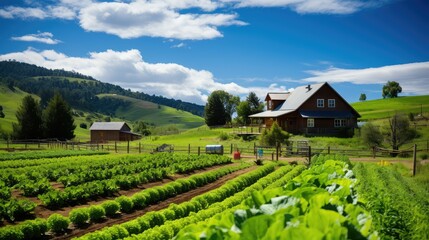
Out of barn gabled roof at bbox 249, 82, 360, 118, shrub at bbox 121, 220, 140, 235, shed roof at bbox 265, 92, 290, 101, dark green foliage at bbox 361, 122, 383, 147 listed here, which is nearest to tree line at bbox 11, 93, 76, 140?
barn gabled roof at bbox 249, 82, 360, 118

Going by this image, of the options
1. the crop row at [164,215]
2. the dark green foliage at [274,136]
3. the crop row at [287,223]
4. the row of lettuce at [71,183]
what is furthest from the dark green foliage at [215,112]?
the crop row at [287,223]

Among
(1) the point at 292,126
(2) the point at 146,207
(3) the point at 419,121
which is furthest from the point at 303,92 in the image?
(2) the point at 146,207

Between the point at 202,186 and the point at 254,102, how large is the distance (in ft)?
259

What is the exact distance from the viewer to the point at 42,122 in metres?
78.6

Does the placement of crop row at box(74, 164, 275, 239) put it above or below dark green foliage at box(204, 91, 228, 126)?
below

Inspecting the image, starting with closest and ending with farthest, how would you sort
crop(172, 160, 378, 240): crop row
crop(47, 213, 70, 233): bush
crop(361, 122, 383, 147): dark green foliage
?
crop(172, 160, 378, 240): crop row
crop(47, 213, 70, 233): bush
crop(361, 122, 383, 147): dark green foliage

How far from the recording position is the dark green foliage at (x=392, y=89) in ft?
467

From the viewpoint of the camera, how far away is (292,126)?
2397 inches

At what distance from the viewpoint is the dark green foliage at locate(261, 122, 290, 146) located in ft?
148

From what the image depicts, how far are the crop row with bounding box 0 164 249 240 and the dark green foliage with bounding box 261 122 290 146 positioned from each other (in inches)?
873

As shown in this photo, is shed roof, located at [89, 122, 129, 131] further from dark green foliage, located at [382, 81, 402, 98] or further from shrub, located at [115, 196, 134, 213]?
dark green foliage, located at [382, 81, 402, 98]

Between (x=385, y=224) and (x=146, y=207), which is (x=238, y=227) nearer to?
(x=385, y=224)

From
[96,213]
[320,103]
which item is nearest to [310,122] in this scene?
[320,103]

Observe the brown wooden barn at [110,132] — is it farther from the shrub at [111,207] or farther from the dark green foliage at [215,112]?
the shrub at [111,207]
